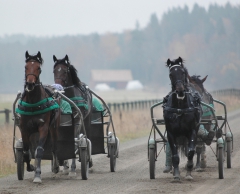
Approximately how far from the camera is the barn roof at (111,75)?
12525cm

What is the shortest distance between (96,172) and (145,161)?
6.33 ft

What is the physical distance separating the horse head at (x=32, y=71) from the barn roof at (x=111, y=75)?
113 metres

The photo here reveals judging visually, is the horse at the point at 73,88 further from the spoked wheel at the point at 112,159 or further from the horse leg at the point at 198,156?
the horse leg at the point at 198,156

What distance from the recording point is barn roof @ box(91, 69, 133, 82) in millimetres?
125250

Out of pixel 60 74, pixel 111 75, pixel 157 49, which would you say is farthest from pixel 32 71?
pixel 157 49

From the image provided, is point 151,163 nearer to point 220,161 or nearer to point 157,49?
point 220,161

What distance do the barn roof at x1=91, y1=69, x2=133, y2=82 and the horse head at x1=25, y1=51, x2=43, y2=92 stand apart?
113162 mm

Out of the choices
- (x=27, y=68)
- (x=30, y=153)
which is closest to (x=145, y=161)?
(x=30, y=153)

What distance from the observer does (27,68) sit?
11.4 m

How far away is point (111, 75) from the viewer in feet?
415

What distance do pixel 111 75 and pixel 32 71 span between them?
115 m

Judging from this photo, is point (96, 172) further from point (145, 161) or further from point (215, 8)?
point (215, 8)

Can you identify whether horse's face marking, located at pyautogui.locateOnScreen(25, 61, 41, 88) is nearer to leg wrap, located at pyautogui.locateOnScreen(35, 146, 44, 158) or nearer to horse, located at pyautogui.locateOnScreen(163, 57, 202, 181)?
leg wrap, located at pyautogui.locateOnScreen(35, 146, 44, 158)

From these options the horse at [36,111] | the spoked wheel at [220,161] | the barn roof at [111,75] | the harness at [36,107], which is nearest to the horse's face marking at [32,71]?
the horse at [36,111]
